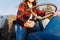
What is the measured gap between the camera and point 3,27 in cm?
235

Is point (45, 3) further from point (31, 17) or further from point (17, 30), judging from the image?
point (17, 30)

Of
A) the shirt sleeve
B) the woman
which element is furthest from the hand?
the shirt sleeve

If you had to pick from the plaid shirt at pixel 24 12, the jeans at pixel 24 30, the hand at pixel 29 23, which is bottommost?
the jeans at pixel 24 30

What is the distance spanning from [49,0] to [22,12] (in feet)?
1.01

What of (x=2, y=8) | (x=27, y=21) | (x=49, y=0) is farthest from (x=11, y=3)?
(x=49, y=0)

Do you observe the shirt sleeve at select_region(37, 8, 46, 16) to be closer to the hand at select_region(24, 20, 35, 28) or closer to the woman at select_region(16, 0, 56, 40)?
the woman at select_region(16, 0, 56, 40)

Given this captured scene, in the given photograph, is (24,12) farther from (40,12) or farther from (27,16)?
(40,12)

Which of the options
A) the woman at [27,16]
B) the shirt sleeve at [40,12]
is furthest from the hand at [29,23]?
the shirt sleeve at [40,12]

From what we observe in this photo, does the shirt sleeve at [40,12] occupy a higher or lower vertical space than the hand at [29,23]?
higher

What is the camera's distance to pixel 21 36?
7.52ft

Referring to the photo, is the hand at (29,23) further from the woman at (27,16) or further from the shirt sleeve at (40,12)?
the shirt sleeve at (40,12)

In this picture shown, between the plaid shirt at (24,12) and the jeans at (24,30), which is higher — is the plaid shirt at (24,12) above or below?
above

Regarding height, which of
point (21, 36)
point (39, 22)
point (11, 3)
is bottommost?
point (21, 36)

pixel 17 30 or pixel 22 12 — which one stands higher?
pixel 22 12
